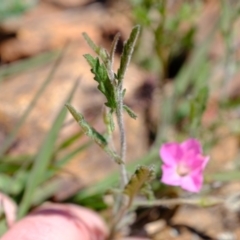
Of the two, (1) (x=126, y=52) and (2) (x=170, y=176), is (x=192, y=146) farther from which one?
(1) (x=126, y=52)

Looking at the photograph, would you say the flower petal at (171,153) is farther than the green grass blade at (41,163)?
No

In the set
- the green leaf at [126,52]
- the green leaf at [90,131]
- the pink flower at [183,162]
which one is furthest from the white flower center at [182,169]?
the green leaf at [126,52]

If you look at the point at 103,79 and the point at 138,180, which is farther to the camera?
the point at 138,180

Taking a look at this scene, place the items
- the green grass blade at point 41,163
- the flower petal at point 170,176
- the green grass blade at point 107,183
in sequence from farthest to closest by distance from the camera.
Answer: the green grass blade at point 107,183 < the green grass blade at point 41,163 < the flower petal at point 170,176

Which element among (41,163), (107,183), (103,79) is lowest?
(107,183)

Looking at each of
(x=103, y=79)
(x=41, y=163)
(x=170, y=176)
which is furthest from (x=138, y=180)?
(x=41, y=163)

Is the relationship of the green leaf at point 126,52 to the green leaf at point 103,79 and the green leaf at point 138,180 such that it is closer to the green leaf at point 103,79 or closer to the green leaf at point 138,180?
the green leaf at point 103,79

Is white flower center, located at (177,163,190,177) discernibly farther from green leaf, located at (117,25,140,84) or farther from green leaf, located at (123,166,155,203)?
green leaf, located at (117,25,140,84)

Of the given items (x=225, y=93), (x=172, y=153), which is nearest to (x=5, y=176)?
(x=172, y=153)
